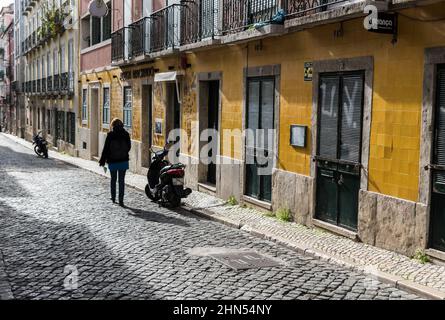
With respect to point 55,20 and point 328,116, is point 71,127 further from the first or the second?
point 328,116

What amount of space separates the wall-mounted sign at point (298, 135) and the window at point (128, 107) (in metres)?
10.4

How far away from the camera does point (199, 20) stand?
43.9 feet

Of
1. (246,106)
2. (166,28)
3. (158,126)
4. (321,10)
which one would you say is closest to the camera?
(321,10)

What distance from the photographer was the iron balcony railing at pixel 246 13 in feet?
34.7

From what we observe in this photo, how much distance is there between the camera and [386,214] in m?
7.78

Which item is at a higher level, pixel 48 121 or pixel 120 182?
pixel 48 121

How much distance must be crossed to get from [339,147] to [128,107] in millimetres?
12009

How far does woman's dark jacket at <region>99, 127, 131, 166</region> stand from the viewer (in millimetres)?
11977

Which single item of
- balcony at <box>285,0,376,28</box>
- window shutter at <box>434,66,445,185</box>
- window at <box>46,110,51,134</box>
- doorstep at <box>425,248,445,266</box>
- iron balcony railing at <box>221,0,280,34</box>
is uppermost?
iron balcony railing at <box>221,0,280,34</box>

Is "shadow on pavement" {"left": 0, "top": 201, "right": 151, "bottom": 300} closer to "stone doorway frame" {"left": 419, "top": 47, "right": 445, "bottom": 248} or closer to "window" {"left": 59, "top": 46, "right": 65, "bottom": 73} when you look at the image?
"stone doorway frame" {"left": 419, "top": 47, "right": 445, "bottom": 248}

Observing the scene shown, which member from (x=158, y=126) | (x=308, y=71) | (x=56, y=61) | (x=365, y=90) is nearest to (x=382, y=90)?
(x=365, y=90)

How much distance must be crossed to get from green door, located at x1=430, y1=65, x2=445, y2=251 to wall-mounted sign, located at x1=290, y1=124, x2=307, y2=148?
9.28 feet

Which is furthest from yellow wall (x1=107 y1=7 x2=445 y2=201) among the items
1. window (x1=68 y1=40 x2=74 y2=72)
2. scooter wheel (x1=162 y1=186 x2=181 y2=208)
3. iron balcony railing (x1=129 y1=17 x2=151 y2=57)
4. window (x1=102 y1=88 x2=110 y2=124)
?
window (x1=68 y1=40 x2=74 y2=72)

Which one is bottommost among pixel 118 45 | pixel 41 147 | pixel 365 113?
pixel 41 147
